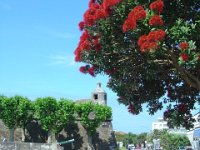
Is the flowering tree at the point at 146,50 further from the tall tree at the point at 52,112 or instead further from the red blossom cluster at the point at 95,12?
the tall tree at the point at 52,112

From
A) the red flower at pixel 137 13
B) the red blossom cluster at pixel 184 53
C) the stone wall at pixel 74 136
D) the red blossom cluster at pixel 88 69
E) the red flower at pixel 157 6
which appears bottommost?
the red blossom cluster at pixel 184 53

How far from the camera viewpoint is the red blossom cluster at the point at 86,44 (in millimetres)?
10242

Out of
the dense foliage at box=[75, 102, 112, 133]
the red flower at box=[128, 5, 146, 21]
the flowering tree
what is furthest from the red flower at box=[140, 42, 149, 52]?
the dense foliage at box=[75, 102, 112, 133]

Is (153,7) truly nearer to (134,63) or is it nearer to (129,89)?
(134,63)

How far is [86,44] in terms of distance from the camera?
10273mm

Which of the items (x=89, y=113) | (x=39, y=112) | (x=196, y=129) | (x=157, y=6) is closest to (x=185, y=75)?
(x=157, y=6)

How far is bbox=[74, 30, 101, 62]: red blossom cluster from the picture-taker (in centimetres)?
1024

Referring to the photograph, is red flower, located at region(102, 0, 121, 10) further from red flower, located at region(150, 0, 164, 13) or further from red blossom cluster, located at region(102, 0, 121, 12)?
red flower, located at region(150, 0, 164, 13)

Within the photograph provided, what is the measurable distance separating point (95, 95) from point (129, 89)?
7327cm

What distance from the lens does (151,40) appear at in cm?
877

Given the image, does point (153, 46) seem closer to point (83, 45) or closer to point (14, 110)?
point (83, 45)

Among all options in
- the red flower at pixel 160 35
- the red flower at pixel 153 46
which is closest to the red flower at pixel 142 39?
the red flower at pixel 153 46

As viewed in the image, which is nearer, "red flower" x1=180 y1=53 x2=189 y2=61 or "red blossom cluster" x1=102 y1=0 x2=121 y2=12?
"red flower" x1=180 y1=53 x2=189 y2=61

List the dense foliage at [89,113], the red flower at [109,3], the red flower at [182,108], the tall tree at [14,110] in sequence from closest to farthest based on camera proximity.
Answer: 1. the red flower at [109,3]
2. the red flower at [182,108]
3. the tall tree at [14,110]
4. the dense foliage at [89,113]
